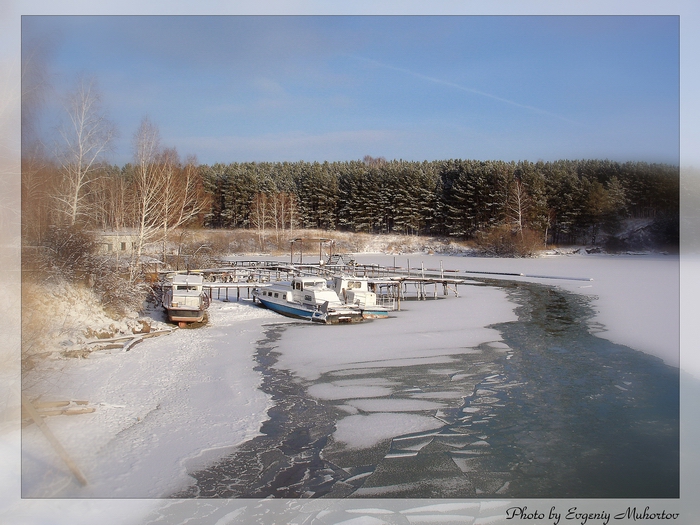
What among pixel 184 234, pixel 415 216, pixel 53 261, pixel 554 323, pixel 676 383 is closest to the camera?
pixel 676 383

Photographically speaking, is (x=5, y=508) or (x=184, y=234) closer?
(x=5, y=508)

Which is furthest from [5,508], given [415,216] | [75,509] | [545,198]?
[415,216]

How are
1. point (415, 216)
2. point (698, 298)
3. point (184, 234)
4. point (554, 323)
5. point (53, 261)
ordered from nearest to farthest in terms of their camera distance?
point (698, 298), point (53, 261), point (554, 323), point (184, 234), point (415, 216)

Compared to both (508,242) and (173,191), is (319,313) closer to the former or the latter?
(173,191)

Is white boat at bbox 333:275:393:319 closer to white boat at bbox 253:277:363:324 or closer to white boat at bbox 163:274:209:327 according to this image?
white boat at bbox 253:277:363:324

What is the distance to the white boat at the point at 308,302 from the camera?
2353 cm

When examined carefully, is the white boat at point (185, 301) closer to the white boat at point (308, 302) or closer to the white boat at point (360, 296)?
the white boat at point (308, 302)

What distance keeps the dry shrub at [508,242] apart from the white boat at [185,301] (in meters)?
41.9

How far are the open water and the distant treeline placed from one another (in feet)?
159

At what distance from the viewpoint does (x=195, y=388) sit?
1177 cm

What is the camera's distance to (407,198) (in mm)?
68000

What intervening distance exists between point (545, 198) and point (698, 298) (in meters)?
48.9

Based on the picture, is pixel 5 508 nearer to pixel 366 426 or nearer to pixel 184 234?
pixel 366 426

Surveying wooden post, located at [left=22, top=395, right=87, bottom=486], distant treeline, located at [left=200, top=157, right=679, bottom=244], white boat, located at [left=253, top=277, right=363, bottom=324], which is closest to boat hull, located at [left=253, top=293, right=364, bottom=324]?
white boat, located at [left=253, top=277, right=363, bottom=324]
